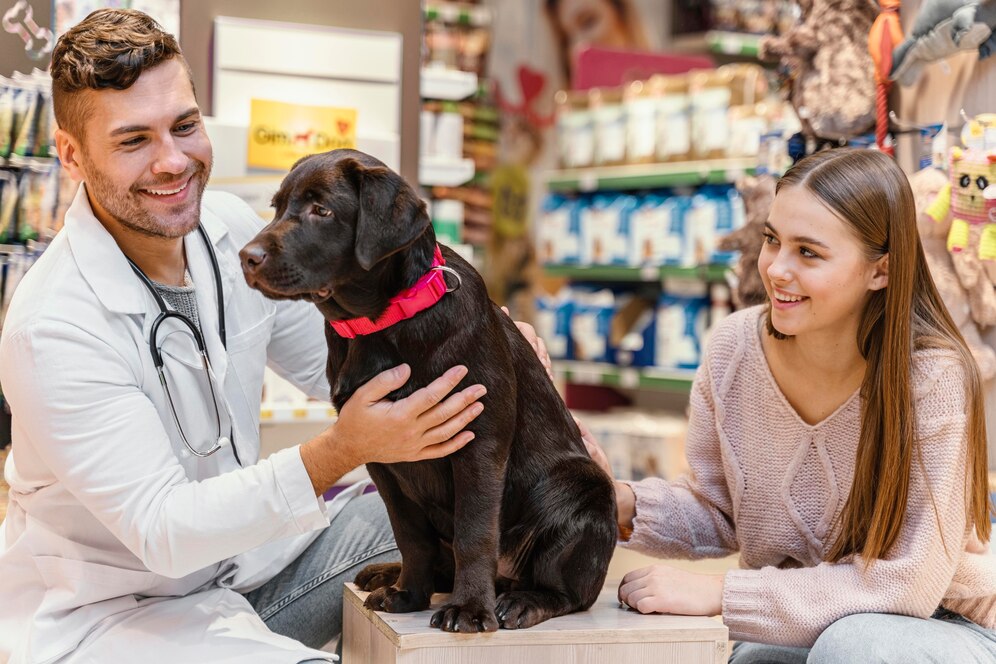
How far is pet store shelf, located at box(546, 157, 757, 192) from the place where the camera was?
188 inches

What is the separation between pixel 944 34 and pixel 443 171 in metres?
1.71

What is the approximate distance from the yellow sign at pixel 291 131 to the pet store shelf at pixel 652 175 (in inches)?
83.6

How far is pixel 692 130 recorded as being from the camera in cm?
499

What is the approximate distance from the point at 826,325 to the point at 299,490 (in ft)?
3.15

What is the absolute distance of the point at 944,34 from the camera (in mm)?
2582

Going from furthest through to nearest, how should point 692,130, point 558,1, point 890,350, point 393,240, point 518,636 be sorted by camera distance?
point 558,1, point 692,130, point 890,350, point 518,636, point 393,240

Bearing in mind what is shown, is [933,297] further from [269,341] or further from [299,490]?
[269,341]

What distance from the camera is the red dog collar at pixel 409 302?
1.57m

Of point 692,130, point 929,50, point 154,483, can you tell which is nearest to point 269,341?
point 154,483

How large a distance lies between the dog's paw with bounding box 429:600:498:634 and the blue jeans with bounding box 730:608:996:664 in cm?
56

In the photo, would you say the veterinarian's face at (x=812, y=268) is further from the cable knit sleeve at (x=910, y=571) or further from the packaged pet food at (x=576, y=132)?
the packaged pet food at (x=576, y=132)

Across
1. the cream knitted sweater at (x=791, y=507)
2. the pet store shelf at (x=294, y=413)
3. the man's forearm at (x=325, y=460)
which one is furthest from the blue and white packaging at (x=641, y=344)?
the man's forearm at (x=325, y=460)

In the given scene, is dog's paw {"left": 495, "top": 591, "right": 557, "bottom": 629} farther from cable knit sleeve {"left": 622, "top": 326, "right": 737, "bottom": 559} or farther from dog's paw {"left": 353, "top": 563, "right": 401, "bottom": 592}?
cable knit sleeve {"left": 622, "top": 326, "right": 737, "bottom": 559}

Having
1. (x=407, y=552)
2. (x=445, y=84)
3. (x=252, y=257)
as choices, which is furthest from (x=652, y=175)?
(x=252, y=257)
